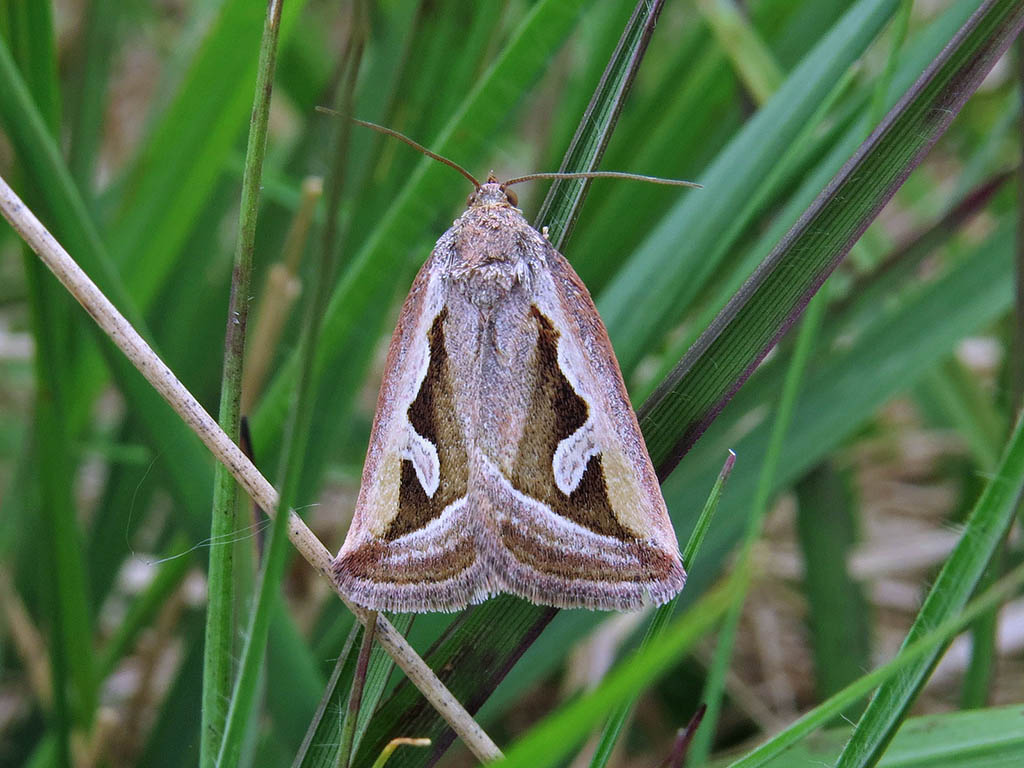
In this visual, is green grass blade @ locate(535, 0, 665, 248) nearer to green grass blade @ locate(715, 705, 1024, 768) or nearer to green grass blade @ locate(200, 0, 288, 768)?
green grass blade @ locate(200, 0, 288, 768)

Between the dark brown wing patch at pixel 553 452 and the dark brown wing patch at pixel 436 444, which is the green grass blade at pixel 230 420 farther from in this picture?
the dark brown wing patch at pixel 553 452

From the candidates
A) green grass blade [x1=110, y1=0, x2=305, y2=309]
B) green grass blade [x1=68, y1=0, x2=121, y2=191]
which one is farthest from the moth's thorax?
green grass blade [x1=68, y1=0, x2=121, y2=191]

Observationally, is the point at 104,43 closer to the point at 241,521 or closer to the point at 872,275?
the point at 241,521

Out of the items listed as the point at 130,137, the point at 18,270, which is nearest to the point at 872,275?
the point at 18,270

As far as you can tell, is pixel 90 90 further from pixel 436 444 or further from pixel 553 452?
pixel 553 452

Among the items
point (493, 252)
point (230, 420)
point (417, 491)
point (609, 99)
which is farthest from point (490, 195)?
point (230, 420)

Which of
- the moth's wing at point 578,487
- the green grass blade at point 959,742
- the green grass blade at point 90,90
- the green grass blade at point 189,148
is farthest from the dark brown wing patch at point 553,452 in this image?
the green grass blade at point 90,90
